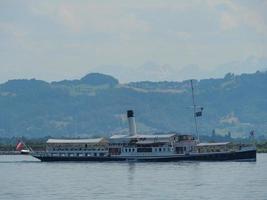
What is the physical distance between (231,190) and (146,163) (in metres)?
66.2

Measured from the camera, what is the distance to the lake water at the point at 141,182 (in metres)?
96.6

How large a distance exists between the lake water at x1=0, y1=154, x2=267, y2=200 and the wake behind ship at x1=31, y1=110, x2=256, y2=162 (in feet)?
35.8

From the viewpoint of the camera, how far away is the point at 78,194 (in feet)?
323

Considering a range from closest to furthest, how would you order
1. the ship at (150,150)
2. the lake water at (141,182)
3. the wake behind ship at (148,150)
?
the lake water at (141,182) → the ship at (150,150) → the wake behind ship at (148,150)

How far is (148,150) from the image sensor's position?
566 feet

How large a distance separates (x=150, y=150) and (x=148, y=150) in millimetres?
391

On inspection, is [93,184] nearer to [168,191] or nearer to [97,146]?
[168,191]

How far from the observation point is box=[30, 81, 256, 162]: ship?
556ft

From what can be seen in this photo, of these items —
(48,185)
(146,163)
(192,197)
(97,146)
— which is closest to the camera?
(192,197)

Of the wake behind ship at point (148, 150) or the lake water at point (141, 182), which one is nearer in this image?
the lake water at point (141, 182)

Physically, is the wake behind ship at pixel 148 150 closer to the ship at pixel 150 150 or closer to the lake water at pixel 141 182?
the ship at pixel 150 150

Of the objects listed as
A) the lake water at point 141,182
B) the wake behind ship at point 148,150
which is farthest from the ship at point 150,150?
the lake water at point 141,182

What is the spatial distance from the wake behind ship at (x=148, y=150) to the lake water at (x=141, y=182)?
10.9 metres

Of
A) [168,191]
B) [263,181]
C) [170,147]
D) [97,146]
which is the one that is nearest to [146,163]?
[170,147]
